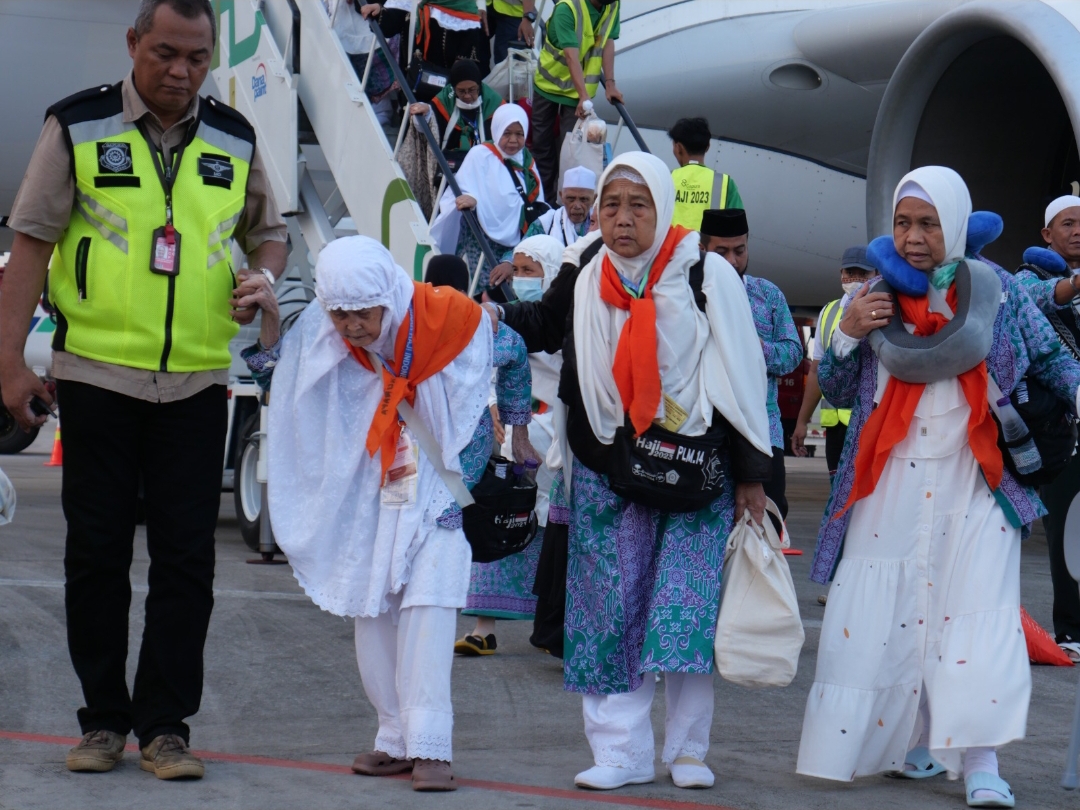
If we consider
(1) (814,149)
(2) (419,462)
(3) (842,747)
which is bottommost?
(3) (842,747)

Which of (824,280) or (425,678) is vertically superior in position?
(824,280)

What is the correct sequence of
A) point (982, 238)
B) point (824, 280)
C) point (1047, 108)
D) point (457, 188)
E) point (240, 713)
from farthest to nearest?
point (824, 280)
point (1047, 108)
point (457, 188)
point (240, 713)
point (982, 238)

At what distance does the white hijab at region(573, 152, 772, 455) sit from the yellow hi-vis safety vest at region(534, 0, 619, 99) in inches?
183

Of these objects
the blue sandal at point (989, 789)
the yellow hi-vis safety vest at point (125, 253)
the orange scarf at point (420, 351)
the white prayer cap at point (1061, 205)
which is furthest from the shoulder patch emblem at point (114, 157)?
the white prayer cap at point (1061, 205)

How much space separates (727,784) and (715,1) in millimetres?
9834

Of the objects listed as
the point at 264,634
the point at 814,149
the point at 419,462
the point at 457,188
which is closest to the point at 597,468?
the point at 419,462

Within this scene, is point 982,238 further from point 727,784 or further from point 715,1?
point 715,1

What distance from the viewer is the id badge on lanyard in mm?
3736

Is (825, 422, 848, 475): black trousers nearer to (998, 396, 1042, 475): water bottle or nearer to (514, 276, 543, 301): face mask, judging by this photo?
(514, 276, 543, 301): face mask

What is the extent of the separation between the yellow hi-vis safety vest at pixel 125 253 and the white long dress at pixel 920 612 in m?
1.91

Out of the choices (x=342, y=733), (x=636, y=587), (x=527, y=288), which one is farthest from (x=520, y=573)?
(x=636, y=587)

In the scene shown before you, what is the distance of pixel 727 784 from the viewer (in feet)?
12.9

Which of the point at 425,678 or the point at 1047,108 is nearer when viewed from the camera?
the point at 425,678

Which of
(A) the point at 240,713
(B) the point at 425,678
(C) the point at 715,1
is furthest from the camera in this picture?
Answer: (C) the point at 715,1
